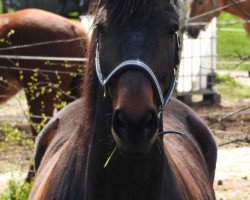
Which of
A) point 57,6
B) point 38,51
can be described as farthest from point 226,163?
point 57,6

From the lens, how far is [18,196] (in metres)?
6.00

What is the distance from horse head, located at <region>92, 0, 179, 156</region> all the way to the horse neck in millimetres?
170

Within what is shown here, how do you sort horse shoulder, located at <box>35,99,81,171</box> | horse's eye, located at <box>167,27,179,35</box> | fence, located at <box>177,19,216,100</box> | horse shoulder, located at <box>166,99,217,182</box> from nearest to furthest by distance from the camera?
horse's eye, located at <box>167,27,179,35</box> < horse shoulder, located at <box>35,99,81,171</box> < horse shoulder, located at <box>166,99,217,182</box> < fence, located at <box>177,19,216,100</box>

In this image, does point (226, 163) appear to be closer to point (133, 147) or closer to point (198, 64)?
point (198, 64)

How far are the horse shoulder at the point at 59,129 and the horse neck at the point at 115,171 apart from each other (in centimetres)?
105

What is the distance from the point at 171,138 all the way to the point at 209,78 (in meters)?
7.87

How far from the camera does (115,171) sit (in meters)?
3.12

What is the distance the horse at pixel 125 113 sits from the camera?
2.74 metres

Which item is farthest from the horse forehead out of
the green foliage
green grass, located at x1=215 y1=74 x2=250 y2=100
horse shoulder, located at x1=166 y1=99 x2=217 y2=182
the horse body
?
green grass, located at x1=215 y1=74 x2=250 y2=100

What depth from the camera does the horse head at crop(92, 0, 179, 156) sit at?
2.69 m

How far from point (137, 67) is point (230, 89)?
10277 mm

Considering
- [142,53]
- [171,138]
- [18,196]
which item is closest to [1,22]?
[18,196]

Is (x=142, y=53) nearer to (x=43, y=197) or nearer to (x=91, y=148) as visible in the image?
(x=91, y=148)

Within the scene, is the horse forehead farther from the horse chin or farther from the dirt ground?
the horse chin
